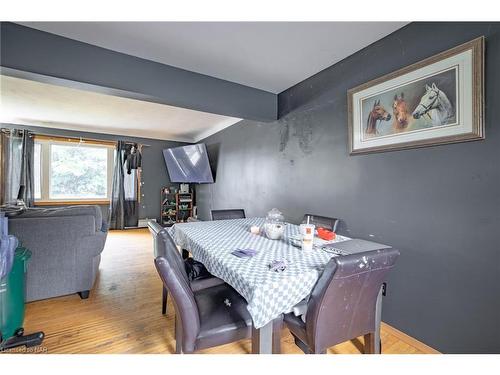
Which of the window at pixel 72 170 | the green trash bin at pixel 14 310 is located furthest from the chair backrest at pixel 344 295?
the window at pixel 72 170

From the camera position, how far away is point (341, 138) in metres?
2.14

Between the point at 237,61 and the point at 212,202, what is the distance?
3.23 meters

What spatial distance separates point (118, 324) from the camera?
5.85 ft

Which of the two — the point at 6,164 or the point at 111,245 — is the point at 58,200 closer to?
the point at 6,164

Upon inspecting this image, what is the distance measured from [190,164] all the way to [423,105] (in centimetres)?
437

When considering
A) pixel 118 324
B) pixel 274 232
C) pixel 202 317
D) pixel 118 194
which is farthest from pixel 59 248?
pixel 118 194

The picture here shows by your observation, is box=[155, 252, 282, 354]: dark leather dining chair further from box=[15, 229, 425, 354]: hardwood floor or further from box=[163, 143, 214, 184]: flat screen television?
box=[163, 143, 214, 184]: flat screen television

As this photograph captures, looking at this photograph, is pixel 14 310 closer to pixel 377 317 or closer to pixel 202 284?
pixel 202 284

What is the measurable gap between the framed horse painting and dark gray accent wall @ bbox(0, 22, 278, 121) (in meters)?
1.33

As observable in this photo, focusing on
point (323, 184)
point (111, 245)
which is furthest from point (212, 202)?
point (323, 184)

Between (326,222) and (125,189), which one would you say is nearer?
→ (326,222)

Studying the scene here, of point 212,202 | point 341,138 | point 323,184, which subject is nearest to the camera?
point 341,138

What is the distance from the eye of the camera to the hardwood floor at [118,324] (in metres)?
1.54

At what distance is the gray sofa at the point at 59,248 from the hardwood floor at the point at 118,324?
16 centimetres
